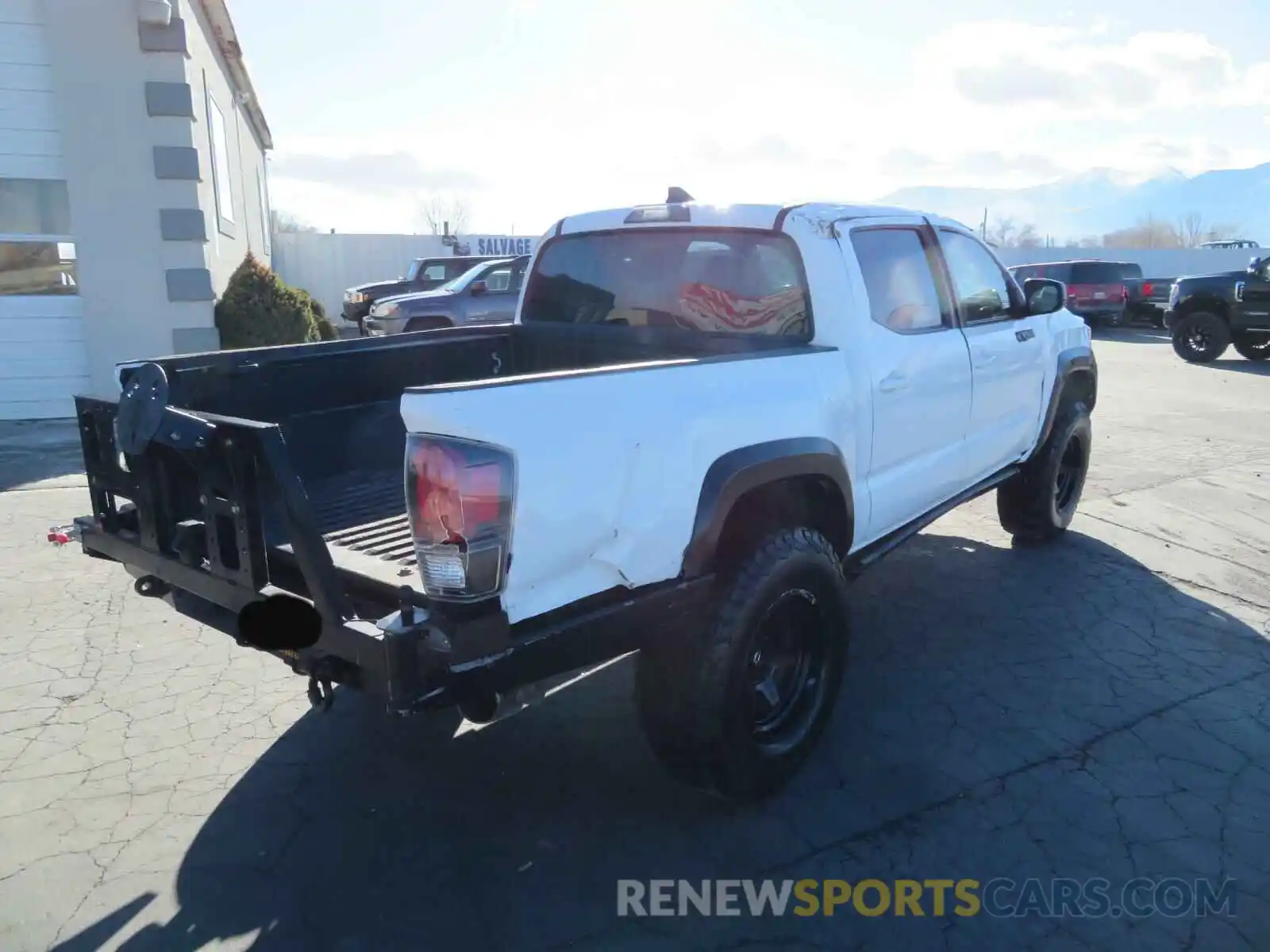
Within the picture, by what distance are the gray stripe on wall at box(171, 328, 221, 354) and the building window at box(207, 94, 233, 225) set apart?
7.46ft

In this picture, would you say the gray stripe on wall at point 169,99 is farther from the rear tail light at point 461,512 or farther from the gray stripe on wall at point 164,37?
the rear tail light at point 461,512

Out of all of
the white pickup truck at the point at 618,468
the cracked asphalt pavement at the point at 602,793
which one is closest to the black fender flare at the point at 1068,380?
the white pickup truck at the point at 618,468

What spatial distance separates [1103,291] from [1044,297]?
20206 mm

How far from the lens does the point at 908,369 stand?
3965 mm

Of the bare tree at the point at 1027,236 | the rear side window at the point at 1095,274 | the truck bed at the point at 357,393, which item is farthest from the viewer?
the bare tree at the point at 1027,236

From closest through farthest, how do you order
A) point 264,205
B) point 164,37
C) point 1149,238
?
point 164,37
point 264,205
point 1149,238

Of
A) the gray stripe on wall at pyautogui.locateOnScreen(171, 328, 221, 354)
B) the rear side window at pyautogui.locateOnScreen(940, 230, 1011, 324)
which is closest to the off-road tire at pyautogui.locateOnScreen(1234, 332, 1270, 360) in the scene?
the rear side window at pyautogui.locateOnScreen(940, 230, 1011, 324)

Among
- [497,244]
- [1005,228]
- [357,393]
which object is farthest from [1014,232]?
[357,393]

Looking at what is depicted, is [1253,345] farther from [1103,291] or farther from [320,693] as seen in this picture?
[320,693]

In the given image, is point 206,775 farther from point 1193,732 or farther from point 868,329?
point 1193,732

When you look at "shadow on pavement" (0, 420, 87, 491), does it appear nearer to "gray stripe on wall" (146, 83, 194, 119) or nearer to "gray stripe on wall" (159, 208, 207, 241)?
"gray stripe on wall" (159, 208, 207, 241)

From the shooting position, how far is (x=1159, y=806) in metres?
3.28

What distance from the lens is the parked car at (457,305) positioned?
14156 millimetres

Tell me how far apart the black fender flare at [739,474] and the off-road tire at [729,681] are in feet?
0.60
